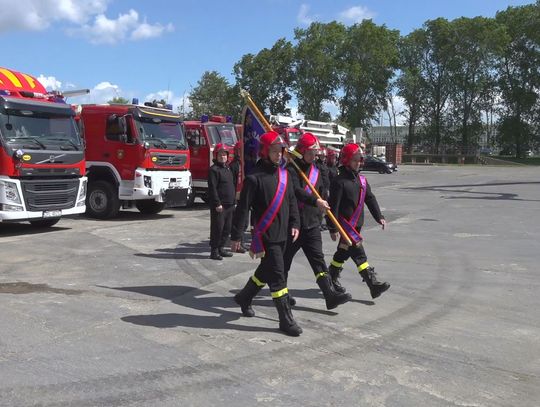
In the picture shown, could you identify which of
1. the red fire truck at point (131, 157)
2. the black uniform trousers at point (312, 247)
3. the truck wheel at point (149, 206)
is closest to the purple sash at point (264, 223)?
the black uniform trousers at point (312, 247)

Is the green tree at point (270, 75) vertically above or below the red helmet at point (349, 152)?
above

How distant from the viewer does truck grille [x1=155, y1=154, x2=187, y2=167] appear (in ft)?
47.3

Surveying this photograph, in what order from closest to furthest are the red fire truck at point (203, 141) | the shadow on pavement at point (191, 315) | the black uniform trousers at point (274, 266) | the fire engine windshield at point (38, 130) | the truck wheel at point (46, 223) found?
1. the black uniform trousers at point (274, 266)
2. the shadow on pavement at point (191, 315)
3. the fire engine windshield at point (38, 130)
4. the truck wheel at point (46, 223)
5. the red fire truck at point (203, 141)

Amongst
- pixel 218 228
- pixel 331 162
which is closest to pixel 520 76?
pixel 331 162

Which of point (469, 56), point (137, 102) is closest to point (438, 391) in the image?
point (137, 102)

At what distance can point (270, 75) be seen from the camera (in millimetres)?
80062

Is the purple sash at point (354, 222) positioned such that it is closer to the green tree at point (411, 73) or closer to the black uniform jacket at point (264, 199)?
the black uniform jacket at point (264, 199)

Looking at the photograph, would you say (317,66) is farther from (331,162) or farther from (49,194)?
(49,194)

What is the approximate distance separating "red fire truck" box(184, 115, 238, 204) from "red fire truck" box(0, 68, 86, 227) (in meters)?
5.28

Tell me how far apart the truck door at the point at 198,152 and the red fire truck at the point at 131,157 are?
2137mm

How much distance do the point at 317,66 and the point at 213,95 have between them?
15.0 metres

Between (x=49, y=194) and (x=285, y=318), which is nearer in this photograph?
(x=285, y=318)

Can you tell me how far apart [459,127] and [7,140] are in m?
80.9

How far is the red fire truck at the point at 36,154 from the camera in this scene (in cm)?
1098
